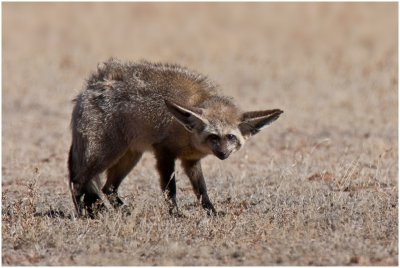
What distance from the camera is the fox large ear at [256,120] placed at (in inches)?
345

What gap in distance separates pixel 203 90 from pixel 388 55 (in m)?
12.8

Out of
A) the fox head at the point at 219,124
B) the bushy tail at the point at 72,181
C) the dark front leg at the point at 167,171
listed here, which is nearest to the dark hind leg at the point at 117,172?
the bushy tail at the point at 72,181

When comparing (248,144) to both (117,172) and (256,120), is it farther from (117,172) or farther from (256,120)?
(256,120)

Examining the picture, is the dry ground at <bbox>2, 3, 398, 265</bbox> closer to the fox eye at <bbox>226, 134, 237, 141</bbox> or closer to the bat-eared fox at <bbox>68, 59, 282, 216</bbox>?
the bat-eared fox at <bbox>68, 59, 282, 216</bbox>

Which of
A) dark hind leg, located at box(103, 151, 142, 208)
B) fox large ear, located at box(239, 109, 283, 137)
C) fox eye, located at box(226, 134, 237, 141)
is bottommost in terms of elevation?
dark hind leg, located at box(103, 151, 142, 208)

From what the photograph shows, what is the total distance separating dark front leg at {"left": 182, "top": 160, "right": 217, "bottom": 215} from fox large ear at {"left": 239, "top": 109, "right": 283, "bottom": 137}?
2.27 ft

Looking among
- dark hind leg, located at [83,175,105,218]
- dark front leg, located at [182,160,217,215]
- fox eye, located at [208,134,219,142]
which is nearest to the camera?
fox eye, located at [208,134,219,142]

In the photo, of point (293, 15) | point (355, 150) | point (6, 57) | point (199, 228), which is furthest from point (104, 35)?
point (199, 228)

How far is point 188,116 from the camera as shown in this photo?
866 cm

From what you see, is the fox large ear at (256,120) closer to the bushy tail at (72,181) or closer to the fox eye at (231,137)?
the fox eye at (231,137)

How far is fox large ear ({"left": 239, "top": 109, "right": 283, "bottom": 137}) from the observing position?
28.7 feet

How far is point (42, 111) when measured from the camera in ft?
52.9

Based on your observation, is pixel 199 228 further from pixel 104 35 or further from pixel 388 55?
pixel 104 35

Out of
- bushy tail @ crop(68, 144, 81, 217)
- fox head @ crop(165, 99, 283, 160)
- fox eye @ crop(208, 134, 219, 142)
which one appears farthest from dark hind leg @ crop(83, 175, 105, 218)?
fox eye @ crop(208, 134, 219, 142)
